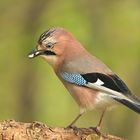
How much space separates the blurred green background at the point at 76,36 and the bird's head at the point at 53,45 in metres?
2.82

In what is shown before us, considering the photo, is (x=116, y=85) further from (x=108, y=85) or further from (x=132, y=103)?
(x=132, y=103)

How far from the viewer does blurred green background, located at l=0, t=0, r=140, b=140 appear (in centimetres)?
1150

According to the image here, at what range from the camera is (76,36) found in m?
11.6

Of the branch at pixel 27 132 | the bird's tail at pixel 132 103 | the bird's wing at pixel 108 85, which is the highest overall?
the bird's wing at pixel 108 85

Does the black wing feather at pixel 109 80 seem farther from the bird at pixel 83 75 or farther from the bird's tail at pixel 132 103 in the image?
the bird's tail at pixel 132 103

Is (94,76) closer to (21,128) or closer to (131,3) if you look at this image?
(21,128)

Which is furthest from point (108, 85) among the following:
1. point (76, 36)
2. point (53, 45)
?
point (76, 36)

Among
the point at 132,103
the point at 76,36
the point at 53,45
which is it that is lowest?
the point at 132,103

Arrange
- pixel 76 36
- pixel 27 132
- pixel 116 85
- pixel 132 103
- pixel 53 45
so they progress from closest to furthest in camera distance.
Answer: pixel 27 132
pixel 132 103
pixel 116 85
pixel 53 45
pixel 76 36

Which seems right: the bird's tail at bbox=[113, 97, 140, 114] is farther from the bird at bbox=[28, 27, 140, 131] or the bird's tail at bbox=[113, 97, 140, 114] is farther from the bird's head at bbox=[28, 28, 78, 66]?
the bird's head at bbox=[28, 28, 78, 66]

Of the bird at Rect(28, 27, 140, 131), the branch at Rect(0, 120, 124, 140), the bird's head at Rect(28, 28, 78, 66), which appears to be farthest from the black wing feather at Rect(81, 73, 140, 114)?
the branch at Rect(0, 120, 124, 140)

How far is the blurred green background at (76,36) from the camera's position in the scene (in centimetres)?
1150

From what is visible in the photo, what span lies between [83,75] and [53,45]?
644 mm

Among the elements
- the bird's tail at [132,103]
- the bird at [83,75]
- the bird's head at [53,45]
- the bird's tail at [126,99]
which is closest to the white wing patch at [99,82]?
the bird at [83,75]
